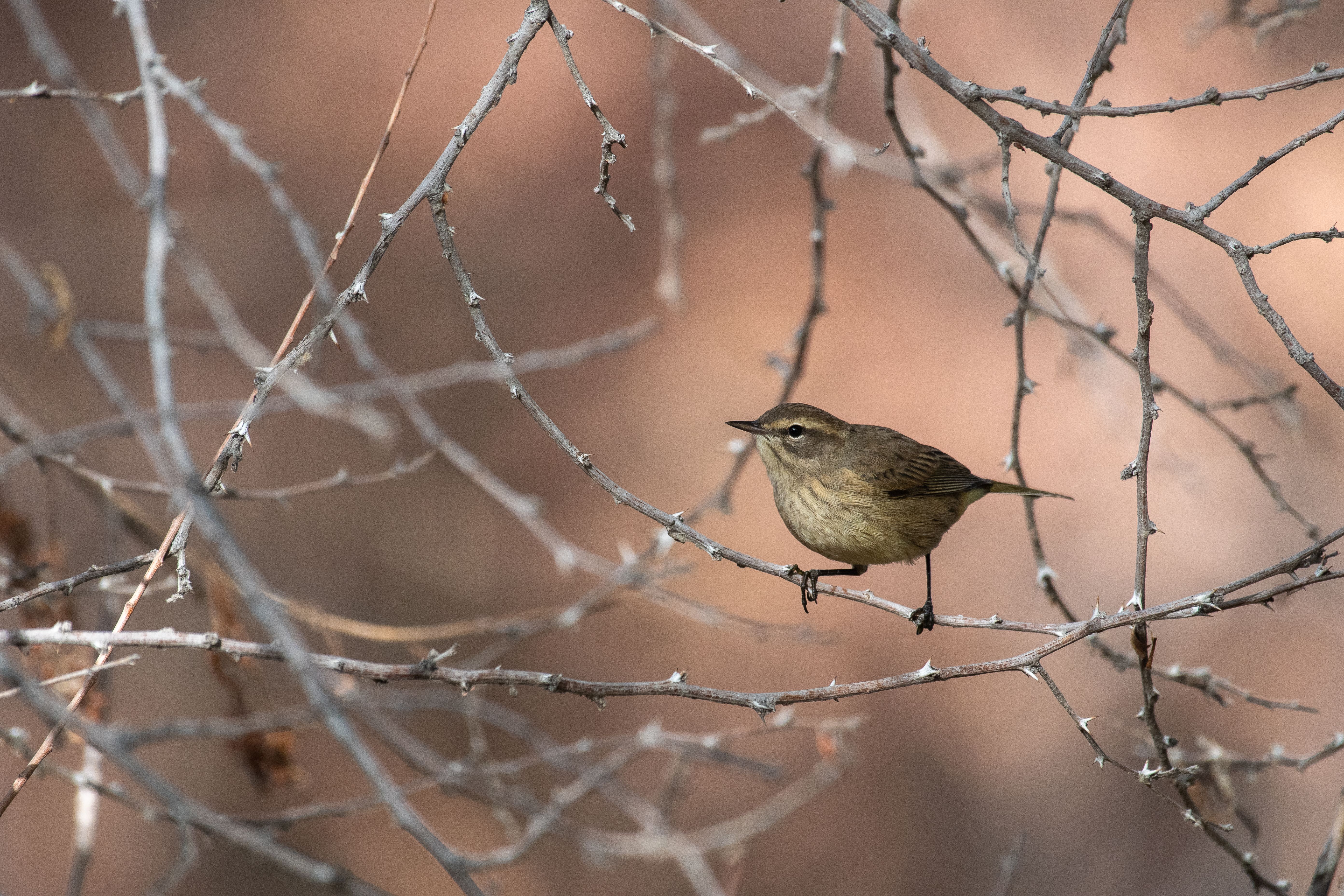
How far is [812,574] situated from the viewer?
4906 millimetres

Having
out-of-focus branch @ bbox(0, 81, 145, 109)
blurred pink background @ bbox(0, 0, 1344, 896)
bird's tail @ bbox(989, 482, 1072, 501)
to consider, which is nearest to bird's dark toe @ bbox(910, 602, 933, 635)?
bird's tail @ bbox(989, 482, 1072, 501)

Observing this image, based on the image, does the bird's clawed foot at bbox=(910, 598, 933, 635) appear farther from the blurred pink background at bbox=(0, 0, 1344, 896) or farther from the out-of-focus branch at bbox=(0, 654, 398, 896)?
the blurred pink background at bbox=(0, 0, 1344, 896)

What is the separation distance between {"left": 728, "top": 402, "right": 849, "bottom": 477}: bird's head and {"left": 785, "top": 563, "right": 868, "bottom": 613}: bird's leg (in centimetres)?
52

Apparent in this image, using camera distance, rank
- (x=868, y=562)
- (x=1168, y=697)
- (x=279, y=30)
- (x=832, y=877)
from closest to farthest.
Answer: (x=868, y=562) < (x=1168, y=697) < (x=832, y=877) < (x=279, y=30)

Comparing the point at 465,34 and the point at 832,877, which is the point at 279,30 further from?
the point at 832,877

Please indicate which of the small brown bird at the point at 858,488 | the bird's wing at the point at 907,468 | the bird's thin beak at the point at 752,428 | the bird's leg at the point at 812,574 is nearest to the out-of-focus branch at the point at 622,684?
the bird's leg at the point at 812,574

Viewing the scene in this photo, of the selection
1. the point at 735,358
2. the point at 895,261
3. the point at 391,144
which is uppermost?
the point at 391,144

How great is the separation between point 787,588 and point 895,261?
3.28m

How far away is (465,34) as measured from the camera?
9.54 meters

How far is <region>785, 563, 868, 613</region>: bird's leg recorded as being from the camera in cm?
443

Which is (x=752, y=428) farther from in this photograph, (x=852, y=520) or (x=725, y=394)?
(x=725, y=394)

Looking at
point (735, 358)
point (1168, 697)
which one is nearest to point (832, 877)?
point (1168, 697)

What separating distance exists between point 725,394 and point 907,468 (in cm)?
436

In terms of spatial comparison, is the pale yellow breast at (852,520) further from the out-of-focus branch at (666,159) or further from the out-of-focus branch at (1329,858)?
the out-of-focus branch at (1329,858)
